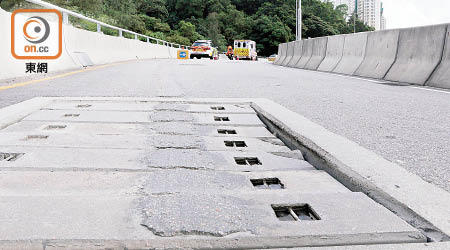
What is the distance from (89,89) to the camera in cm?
676

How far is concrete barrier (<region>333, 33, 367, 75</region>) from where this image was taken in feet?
39.1

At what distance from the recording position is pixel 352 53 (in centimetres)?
1261

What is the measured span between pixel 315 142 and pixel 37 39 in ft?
28.9

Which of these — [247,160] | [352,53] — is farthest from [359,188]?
[352,53]

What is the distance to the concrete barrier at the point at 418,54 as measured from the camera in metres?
8.59

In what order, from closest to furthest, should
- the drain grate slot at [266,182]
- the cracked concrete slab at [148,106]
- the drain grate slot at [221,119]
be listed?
the drain grate slot at [266,182]
the drain grate slot at [221,119]
the cracked concrete slab at [148,106]

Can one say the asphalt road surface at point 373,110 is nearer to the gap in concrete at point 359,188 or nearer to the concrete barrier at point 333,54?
the gap in concrete at point 359,188

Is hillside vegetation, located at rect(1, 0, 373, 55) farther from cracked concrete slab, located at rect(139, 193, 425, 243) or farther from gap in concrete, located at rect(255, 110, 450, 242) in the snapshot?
cracked concrete slab, located at rect(139, 193, 425, 243)

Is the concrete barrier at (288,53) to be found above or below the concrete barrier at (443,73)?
above

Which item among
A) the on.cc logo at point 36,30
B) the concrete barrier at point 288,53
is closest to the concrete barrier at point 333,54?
the concrete barrier at point 288,53

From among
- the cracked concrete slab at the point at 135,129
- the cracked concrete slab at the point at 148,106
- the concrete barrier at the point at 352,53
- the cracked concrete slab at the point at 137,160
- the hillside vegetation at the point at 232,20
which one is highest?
the hillside vegetation at the point at 232,20

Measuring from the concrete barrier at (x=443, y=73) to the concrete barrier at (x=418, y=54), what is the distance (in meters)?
0.12

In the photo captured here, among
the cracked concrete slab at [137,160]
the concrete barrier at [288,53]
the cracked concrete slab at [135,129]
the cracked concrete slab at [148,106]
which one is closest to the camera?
the cracked concrete slab at [137,160]

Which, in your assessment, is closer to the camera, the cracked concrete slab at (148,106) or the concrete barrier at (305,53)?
the cracked concrete slab at (148,106)
